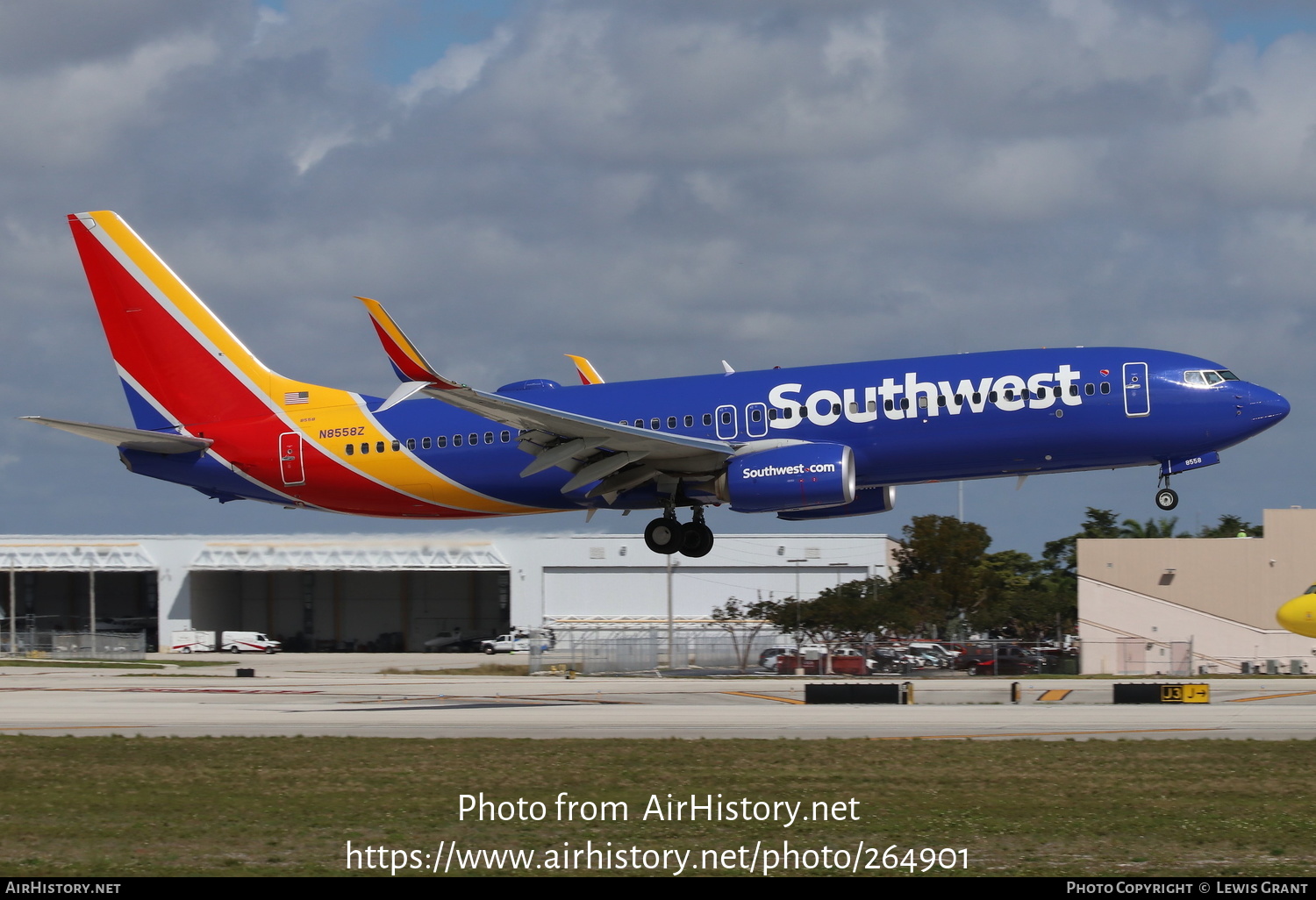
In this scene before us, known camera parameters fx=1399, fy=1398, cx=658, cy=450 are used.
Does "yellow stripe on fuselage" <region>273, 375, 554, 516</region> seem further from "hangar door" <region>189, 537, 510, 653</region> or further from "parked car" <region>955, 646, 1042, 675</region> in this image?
"hangar door" <region>189, 537, 510, 653</region>

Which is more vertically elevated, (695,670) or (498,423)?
(498,423)

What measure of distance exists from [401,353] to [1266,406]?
68.0 ft

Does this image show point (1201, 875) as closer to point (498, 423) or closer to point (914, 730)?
point (914, 730)

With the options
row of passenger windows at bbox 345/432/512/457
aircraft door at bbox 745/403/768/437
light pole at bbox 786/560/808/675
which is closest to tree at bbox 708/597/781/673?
light pole at bbox 786/560/808/675

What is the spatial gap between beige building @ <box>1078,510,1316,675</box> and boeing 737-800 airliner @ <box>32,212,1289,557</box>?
3611 centimetres

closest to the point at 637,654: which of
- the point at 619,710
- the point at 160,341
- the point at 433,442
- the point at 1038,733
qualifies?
the point at 619,710

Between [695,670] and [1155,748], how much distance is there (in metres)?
34.6

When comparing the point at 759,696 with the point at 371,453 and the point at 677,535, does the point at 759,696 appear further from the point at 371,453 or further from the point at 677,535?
the point at 371,453

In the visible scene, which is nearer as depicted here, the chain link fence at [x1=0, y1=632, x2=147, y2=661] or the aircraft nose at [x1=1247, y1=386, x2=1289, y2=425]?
the aircraft nose at [x1=1247, y1=386, x2=1289, y2=425]

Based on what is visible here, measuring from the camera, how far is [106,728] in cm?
3359

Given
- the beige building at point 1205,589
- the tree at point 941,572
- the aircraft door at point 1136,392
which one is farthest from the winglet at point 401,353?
the tree at point 941,572

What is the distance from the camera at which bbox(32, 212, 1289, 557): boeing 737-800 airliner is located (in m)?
34.3

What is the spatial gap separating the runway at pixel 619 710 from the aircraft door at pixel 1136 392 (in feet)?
24.9

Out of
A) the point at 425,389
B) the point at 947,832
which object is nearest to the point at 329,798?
the point at 947,832
